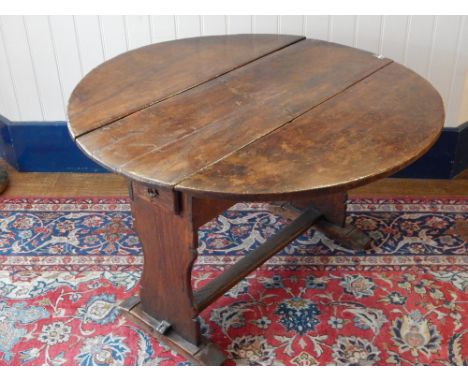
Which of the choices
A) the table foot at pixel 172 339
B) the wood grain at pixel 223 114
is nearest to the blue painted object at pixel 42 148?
the table foot at pixel 172 339

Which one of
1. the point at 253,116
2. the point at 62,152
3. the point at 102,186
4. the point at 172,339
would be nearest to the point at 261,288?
the point at 172,339

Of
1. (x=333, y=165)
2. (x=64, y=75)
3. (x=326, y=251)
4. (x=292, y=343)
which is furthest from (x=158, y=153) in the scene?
(x=64, y=75)

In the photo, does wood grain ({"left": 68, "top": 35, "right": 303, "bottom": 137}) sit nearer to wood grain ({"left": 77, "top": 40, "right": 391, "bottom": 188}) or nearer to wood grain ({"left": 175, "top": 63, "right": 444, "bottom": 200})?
wood grain ({"left": 77, "top": 40, "right": 391, "bottom": 188})

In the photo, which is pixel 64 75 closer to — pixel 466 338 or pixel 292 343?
pixel 292 343

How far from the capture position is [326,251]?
2588 millimetres

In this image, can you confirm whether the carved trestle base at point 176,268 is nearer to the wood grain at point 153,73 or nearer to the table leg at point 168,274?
the table leg at point 168,274

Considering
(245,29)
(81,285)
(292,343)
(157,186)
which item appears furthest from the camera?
(245,29)

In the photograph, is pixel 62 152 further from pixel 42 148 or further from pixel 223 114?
pixel 223 114

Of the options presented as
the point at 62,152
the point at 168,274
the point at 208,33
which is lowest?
the point at 62,152

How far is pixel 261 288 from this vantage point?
239cm

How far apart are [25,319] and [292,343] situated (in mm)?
963

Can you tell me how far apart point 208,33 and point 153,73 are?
2.23 feet

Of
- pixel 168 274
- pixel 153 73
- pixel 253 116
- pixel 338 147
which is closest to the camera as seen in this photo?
pixel 338 147
